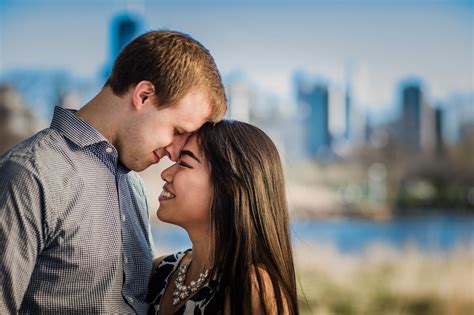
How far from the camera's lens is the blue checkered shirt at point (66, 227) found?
1424mm

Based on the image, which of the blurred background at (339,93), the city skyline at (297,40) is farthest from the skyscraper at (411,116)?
the city skyline at (297,40)

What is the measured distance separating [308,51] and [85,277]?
516 cm

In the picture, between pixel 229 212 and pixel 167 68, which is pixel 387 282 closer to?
pixel 229 212

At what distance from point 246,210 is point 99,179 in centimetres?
36

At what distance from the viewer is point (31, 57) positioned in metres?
6.20

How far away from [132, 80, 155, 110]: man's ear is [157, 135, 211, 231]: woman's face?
0.17 m

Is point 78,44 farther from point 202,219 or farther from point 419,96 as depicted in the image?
point 202,219

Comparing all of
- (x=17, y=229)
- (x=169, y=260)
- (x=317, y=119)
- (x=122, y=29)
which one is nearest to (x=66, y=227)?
(x=17, y=229)

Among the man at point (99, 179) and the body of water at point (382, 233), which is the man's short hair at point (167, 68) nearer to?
the man at point (99, 179)

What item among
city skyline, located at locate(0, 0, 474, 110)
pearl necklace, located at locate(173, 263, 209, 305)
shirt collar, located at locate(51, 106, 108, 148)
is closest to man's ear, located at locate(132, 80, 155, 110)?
shirt collar, located at locate(51, 106, 108, 148)

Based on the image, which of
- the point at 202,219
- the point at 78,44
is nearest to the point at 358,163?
the point at 78,44

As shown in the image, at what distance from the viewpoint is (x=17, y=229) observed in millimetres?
1417

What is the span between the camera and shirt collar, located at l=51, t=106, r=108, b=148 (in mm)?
1606

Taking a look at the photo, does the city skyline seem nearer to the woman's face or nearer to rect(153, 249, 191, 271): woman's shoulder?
rect(153, 249, 191, 271): woman's shoulder
